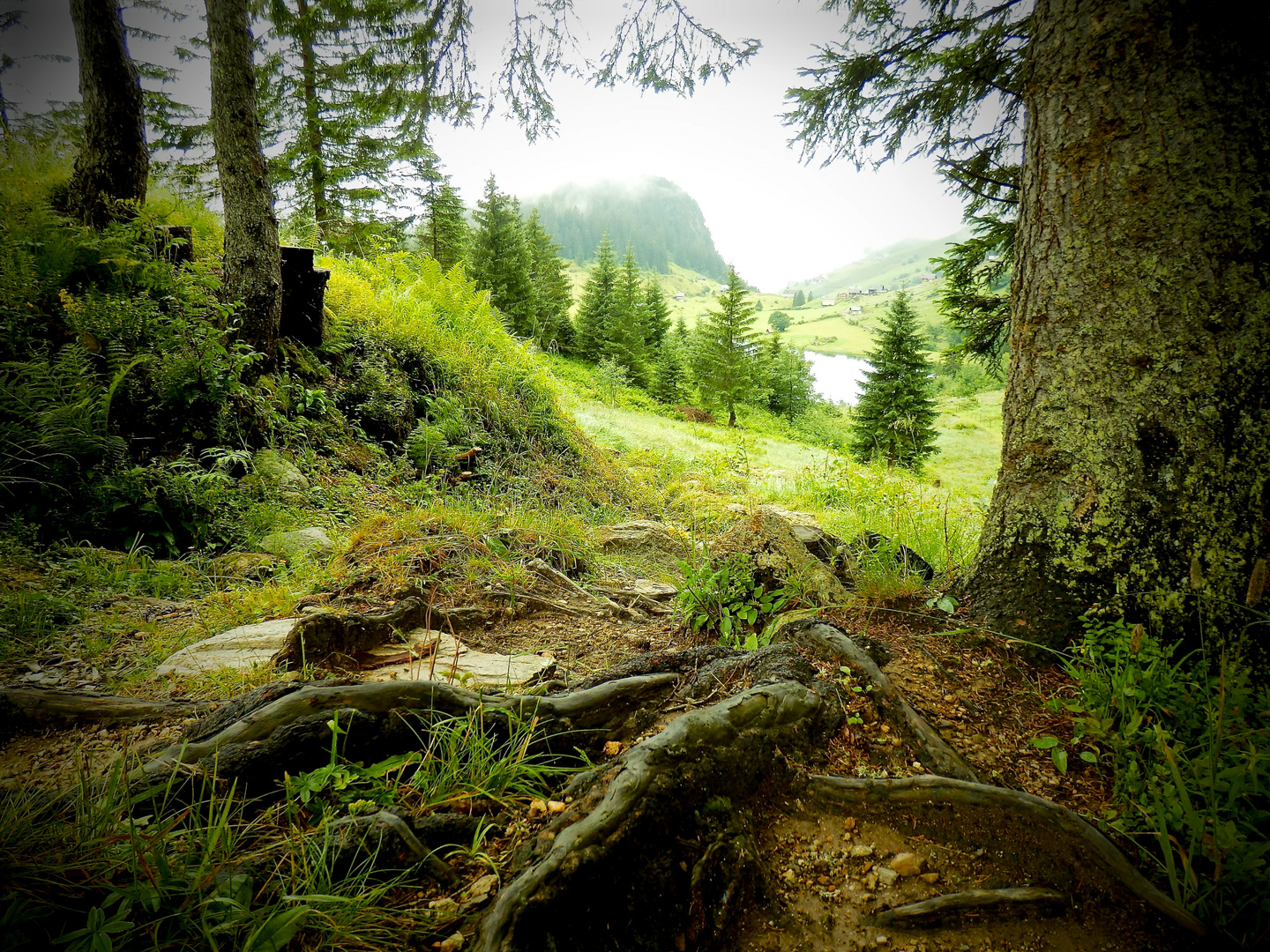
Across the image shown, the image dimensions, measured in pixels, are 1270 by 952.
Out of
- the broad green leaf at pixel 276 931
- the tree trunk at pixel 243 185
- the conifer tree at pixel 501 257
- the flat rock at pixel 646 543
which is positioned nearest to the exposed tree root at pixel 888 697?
the broad green leaf at pixel 276 931

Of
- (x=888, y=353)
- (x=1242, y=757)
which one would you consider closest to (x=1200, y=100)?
(x=1242, y=757)

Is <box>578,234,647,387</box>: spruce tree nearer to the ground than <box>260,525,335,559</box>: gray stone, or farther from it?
farther from it

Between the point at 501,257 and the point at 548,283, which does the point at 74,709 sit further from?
the point at 548,283

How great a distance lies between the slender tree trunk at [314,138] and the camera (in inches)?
425

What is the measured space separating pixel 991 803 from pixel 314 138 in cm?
1587

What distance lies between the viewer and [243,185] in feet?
16.5

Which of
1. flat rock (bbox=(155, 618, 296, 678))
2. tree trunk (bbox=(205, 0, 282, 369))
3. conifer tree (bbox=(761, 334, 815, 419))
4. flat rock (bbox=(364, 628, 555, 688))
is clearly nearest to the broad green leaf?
flat rock (bbox=(364, 628, 555, 688))

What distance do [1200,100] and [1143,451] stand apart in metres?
1.52

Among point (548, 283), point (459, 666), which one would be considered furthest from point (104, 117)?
point (548, 283)

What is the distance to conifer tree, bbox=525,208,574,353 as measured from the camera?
29391 mm

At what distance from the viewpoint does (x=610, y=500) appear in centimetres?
716

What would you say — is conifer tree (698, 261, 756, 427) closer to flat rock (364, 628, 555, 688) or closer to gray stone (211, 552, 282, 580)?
gray stone (211, 552, 282, 580)

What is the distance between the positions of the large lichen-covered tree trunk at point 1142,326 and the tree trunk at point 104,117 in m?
7.77

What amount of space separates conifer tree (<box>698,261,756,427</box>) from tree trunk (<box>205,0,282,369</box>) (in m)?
24.0
